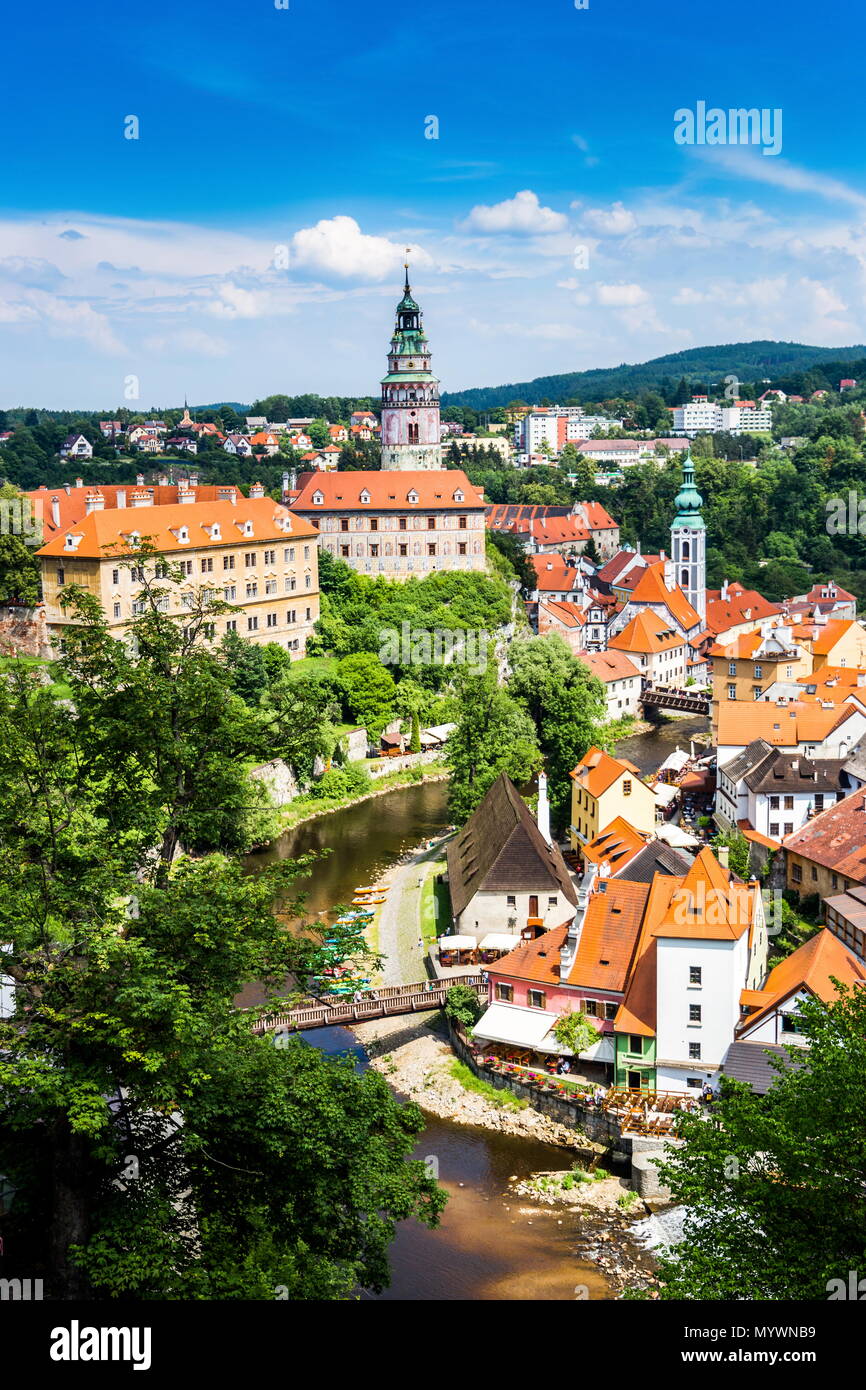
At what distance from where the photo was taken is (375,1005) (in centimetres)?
2473

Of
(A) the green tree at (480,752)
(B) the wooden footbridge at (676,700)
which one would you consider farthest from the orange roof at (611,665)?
(A) the green tree at (480,752)

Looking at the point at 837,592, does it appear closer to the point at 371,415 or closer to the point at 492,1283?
the point at 492,1283

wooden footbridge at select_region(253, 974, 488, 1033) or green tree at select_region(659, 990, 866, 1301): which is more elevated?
green tree at select_region(659, 990, 866, 1301)

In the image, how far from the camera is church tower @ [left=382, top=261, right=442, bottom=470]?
63469mm

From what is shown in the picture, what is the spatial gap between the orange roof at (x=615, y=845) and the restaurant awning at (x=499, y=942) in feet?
7.93

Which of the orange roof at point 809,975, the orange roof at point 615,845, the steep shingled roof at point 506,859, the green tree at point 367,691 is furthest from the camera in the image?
the green tree at point 367,691

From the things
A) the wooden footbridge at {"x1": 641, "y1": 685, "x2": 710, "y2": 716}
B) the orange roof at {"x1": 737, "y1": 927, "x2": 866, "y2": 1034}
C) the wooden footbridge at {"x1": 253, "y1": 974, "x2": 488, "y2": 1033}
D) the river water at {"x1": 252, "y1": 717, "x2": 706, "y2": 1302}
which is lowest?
the river water at {"x1": 252, "y1": 717, "x2": 706, "y2": 1302}

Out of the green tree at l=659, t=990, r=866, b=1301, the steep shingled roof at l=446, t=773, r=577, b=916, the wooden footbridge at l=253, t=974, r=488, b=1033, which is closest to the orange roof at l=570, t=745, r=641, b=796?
the steep shingled roof at l=446, t=773, r=577, b=916

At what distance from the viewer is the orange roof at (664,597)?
62.5 metres

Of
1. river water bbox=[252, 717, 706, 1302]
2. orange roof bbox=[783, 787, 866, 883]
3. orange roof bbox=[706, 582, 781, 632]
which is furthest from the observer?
orange roof bbox=[706, 582, 781, 632]

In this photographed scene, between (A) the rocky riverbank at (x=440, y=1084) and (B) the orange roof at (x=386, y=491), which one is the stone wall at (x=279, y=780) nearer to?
(A) the rocky riverbank at (x=440, y=1084)

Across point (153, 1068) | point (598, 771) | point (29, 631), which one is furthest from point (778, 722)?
point (153, 1068)

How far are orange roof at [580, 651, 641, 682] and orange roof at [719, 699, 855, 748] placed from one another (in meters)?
15.1

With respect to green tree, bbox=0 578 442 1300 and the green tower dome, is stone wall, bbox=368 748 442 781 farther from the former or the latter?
green tree, bbox=0 578 442 1300
